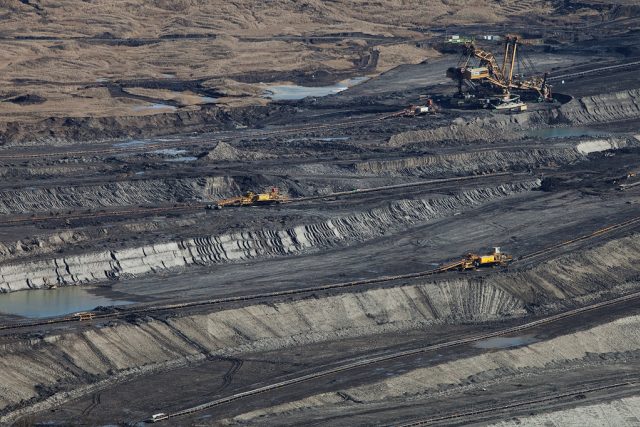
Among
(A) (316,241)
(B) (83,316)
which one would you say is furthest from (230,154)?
(B) (83,316)

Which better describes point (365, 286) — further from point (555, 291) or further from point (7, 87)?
point (7, 87)

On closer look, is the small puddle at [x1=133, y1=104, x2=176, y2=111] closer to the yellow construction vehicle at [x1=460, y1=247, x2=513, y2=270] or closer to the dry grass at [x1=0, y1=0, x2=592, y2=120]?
the dry grass at [x1=0, y1=0, x2=592, y2=120]

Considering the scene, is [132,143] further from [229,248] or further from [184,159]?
[229,248]

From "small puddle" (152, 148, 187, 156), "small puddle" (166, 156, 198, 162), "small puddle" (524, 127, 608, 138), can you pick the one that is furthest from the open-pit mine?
"small puddle" (166, 156, 198, 162)

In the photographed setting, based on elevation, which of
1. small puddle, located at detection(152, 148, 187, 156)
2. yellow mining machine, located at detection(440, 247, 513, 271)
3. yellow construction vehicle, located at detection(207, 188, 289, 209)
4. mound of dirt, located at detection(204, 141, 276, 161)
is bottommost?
small puddle, located at detection(152, 148, 187, 156)

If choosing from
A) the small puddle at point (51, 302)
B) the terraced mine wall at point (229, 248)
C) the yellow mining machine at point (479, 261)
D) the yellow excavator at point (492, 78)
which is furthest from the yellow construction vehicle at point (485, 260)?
the yellow excavator at point (492, 78)

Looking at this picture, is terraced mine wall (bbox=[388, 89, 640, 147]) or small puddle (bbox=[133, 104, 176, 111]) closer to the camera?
terraced mine wall (bbox=[388, 89, 640, 147])

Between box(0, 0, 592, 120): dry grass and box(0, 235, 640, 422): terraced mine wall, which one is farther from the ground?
box(0, 235, 640, 422): terraced mine wall

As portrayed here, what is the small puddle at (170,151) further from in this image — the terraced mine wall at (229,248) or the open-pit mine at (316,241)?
the terraced mine wall at (229,248)
